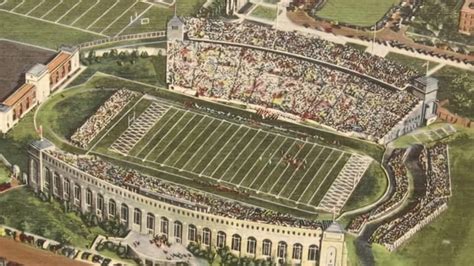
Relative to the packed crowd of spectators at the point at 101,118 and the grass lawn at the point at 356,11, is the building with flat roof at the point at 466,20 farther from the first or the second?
A: the packed crowd of spectators at the point at 101,118

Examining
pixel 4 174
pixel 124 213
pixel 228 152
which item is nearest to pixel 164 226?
pixel 124 213

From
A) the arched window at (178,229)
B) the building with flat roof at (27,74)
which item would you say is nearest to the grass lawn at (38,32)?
the building with flat roof at (27,74)

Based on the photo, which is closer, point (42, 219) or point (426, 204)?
point (42, 219)

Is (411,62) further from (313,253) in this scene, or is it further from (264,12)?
(313,253)

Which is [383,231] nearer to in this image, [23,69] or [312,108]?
[312,108]

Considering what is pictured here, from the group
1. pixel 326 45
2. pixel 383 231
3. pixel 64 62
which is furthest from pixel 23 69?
pixel 383 231
